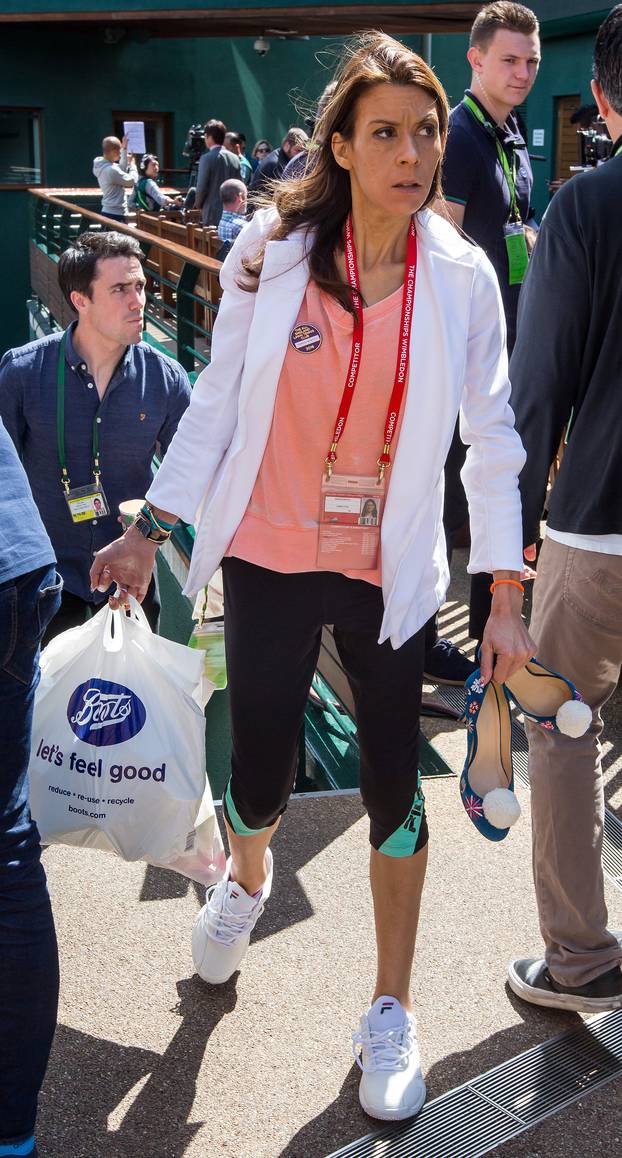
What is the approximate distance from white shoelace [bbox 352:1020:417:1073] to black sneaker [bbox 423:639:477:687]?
2093 millimetres

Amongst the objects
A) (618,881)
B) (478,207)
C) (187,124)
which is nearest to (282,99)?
(187,124)

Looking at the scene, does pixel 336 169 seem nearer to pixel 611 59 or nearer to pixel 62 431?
pixel 611 59

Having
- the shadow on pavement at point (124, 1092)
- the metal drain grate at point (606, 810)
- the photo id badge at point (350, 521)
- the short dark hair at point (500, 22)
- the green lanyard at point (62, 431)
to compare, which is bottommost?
the metal drain grate at point (606, 810)

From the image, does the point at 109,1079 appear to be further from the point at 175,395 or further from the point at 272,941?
the point at 175,395

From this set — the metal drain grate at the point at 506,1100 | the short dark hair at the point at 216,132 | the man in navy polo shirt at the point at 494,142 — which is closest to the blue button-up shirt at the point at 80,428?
the man in navy polo shirt at the point at 494,142

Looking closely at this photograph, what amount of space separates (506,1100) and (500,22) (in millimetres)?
3391

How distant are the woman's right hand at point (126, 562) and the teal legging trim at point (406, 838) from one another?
724 millimetres

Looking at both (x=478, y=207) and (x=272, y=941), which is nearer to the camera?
(x=272, y=941)

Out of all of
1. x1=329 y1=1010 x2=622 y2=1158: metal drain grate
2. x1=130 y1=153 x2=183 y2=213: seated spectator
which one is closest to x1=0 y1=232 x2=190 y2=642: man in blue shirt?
x1=329 y1=1010 x2=622 y2=1158: metal drain grate

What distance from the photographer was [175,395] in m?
3.96

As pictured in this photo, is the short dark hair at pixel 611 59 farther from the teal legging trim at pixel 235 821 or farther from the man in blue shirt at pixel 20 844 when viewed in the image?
the teal legging trim at pixel 235 821

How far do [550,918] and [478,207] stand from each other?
2.51 meters

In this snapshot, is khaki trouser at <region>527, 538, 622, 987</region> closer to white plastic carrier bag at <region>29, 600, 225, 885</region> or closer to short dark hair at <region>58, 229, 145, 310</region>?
white plastic carrier bag at <region>29, 600, 225, 885</region>

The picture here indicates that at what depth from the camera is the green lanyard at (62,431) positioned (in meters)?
3.77
